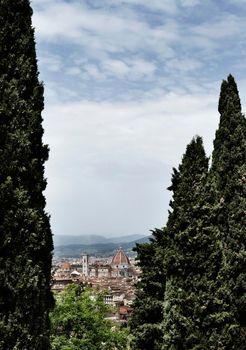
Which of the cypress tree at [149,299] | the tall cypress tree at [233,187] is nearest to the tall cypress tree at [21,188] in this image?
the cypress tree at [149,299]

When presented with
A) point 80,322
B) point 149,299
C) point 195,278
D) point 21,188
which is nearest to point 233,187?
point 149,299

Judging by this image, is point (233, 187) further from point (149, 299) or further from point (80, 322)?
point (80, 322)

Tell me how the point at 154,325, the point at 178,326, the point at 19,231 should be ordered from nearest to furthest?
the point at 19,231 < the point at 178,326 < the point at 154,325

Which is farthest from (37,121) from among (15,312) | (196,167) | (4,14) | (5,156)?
(196,167)

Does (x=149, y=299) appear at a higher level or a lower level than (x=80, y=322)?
higher

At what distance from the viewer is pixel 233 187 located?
772 inches

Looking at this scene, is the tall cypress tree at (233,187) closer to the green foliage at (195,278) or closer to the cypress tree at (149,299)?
the green foliage at (195,278)

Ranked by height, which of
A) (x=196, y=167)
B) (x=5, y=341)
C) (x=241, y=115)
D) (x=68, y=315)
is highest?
(x=241, y=115)

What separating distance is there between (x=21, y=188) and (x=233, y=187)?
37.5ft

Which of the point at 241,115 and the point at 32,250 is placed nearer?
the point at 32,250

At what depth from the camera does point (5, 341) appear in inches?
353

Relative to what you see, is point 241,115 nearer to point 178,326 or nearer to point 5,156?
point 178,326

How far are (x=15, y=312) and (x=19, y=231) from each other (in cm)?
139

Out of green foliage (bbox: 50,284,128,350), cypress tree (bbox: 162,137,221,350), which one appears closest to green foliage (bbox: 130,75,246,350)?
cypress tree (bbox: 162,137,221,350)
